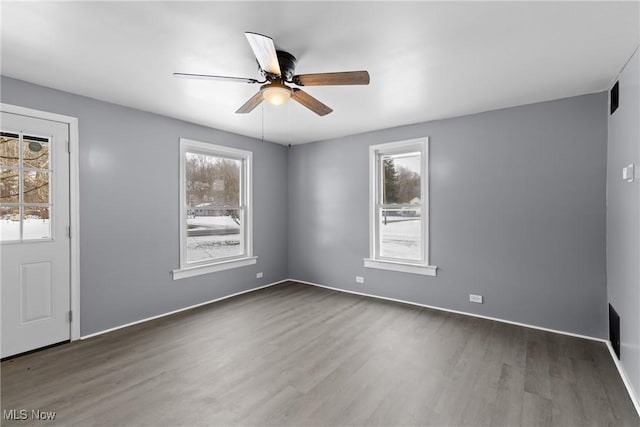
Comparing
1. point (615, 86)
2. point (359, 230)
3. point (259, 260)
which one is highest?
point (615, 86)

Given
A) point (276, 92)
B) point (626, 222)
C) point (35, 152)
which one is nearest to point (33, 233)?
point (35, 152)

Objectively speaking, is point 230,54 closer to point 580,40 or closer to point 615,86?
point 580,40

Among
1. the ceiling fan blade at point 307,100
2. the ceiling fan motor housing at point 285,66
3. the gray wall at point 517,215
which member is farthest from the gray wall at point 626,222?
the ceiling fan motor housing at point 285,66

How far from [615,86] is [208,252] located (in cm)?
506

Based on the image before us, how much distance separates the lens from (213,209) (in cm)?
457

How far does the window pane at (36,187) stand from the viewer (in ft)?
9.50

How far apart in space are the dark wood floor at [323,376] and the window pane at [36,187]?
148 centimetres

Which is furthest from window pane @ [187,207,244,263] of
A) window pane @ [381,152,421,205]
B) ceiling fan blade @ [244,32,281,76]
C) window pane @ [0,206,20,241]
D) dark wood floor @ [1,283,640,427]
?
ceiling fan blade @ [244,32,281,76]

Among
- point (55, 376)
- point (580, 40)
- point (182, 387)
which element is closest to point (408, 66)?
point (580, 40)

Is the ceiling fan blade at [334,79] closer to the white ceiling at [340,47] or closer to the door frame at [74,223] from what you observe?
the white ceiling at [340,47]

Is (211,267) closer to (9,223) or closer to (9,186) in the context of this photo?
(9,223)

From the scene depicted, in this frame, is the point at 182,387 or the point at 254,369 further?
the point at 254,369

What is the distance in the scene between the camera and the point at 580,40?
7.13 ft

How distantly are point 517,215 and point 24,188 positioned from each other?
516 cm
